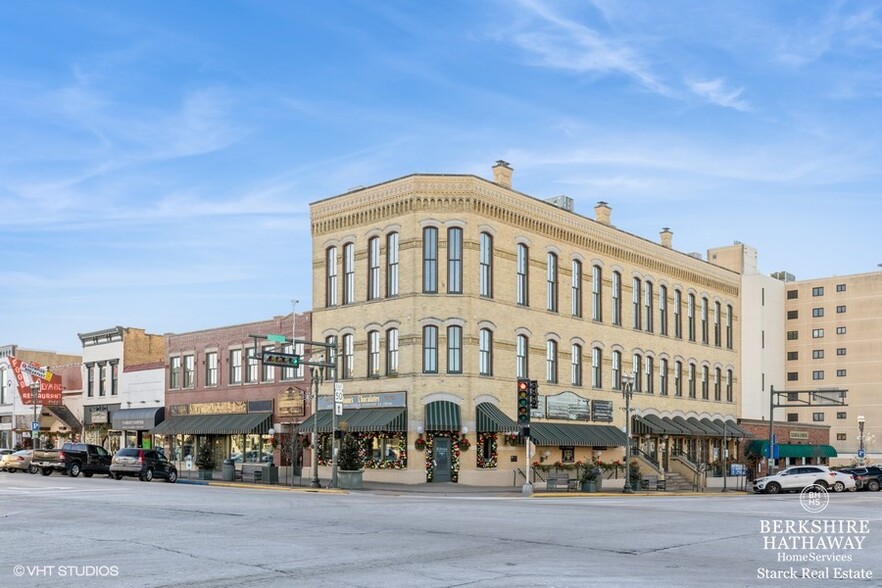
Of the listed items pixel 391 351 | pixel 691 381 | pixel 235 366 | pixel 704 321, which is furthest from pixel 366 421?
pixel 704 321

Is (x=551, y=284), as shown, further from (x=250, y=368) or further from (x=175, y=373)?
(x=175, y=373)

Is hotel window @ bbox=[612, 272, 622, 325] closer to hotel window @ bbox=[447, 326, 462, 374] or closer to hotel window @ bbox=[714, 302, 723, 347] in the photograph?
hotel window @ bbox=[714, 302, 723, 347]

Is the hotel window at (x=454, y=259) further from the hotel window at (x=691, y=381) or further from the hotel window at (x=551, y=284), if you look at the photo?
the hotel window at (x=691, y=381)

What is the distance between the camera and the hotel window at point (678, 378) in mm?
63250

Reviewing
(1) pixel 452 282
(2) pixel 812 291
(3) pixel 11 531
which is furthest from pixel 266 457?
(2) pixel 812 291

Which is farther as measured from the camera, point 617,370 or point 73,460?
point 617,370

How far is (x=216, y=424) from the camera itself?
5622cm

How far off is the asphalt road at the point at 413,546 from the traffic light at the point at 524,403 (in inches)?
439

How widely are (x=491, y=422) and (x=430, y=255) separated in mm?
8529

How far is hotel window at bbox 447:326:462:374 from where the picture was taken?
45.9 meters

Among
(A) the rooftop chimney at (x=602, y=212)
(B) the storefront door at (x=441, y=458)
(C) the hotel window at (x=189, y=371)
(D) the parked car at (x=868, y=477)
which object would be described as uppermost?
(A) the rooftop chimney at (x=602, y=212)

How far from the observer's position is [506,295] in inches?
1901

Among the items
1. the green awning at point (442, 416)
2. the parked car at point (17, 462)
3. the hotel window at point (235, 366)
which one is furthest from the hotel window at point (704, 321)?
the parked car at point (17, 462)

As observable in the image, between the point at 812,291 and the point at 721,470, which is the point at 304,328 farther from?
the point at 812,291
